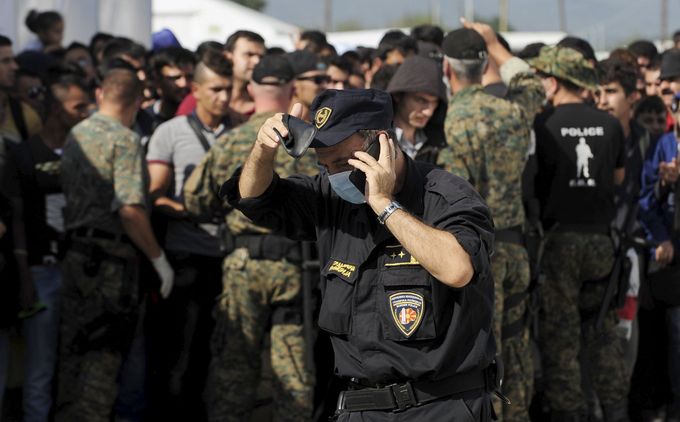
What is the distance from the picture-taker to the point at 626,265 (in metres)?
7.51

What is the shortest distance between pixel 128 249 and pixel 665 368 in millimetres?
4087

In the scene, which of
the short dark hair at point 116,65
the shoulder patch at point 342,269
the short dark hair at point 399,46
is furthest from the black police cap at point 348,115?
the short dark hair at point 399,46

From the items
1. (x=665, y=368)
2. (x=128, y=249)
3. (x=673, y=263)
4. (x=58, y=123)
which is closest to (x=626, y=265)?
(x=673, y=263)

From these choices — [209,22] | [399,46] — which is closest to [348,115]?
[399,46]

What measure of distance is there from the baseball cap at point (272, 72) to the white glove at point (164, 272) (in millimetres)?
1157

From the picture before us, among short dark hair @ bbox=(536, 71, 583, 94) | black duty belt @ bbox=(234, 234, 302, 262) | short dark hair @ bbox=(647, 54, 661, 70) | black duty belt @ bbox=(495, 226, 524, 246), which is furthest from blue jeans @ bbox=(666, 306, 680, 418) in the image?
short dark hair @ bbox=(647, 54, 661, 70)

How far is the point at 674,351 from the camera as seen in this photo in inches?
299

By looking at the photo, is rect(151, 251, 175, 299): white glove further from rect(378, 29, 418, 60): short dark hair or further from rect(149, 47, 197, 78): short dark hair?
rect(378, 29, 418, 60): short dark hair

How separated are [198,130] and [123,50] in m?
2.12

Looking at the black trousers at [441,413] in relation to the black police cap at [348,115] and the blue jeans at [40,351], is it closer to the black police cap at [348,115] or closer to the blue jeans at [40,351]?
the black police cap at [348,115]

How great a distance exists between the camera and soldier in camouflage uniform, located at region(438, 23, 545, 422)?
632cm

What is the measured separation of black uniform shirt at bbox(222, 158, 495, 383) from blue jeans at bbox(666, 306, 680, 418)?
3.94m

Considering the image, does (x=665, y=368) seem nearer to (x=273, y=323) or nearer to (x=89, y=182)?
(x=273, y=323)

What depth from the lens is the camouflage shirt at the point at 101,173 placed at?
6.27 metres
